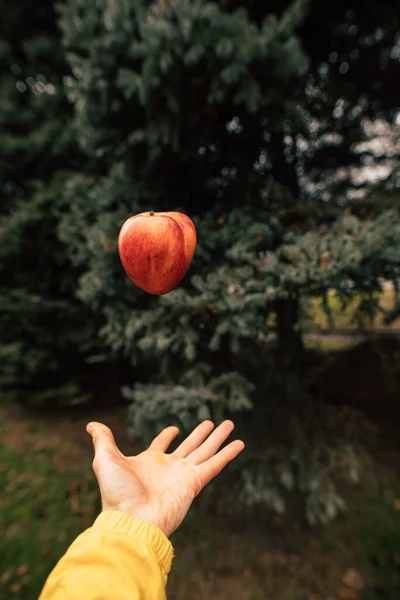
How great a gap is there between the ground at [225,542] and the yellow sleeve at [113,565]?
2.25 metres

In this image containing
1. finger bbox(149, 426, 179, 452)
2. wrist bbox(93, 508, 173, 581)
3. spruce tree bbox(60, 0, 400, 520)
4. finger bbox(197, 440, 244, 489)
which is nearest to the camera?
wrist bbox(93, 508, 173, 581)

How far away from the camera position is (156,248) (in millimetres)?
1096

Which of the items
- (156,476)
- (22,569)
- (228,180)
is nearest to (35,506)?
(22,569)

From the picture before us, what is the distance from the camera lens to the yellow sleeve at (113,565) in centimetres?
81

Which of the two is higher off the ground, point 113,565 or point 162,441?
point 162,441

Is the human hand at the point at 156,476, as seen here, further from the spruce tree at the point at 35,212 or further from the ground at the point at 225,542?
the spruce tree at the point at 35,212

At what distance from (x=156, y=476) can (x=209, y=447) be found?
0.22 meters

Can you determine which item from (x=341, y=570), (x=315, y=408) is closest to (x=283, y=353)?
(x=315, y=408)

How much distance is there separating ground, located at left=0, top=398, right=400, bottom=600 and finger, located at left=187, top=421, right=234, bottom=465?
6.77ft

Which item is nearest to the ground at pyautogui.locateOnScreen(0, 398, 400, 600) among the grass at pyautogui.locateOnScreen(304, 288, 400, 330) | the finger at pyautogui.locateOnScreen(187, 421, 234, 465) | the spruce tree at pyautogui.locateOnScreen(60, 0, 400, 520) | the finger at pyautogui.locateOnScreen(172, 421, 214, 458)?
the spruce tree at pyautogui.locateOnScreen(60, 0, 400, 520)

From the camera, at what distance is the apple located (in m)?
1.09

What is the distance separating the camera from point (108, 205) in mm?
2869

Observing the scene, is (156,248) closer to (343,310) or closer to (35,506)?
(343,310)

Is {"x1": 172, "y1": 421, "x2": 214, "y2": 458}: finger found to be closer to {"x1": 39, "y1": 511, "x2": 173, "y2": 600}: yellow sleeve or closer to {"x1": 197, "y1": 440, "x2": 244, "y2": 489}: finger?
{"x1": 197, "y1": 440, "x2": 244, "y2": 489}: finger
